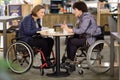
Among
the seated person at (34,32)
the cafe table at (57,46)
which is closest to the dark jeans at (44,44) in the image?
the seated person at (34,32)

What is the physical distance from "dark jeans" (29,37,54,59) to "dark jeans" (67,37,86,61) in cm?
32

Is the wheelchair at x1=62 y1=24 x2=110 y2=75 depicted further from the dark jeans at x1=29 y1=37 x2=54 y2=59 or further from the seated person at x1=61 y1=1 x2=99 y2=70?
the dark jeans at x1=29 y1=37 x2=54 y2=59

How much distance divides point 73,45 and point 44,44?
0.44 m

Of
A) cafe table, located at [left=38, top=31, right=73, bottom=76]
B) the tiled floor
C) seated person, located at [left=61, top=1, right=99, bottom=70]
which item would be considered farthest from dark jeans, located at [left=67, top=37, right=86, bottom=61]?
the tiled floor

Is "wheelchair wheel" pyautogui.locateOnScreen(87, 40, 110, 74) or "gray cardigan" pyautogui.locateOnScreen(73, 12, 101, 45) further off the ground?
"gray cardigan" pyautogui.locateOnScreen(73, 12, 101, 45)

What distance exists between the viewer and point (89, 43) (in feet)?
13.5

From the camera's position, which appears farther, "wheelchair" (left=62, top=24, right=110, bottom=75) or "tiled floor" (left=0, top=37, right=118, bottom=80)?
"tiled floor" (left=0, top=37, right=118, bottom=80)

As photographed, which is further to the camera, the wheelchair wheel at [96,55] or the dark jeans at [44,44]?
the dark jeans at [44,44]

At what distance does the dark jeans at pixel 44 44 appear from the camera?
4125 millimetres

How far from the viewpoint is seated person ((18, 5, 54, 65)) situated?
163 inches

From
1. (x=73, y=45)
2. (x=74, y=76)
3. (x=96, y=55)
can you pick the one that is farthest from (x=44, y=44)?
(x=96, y=55)

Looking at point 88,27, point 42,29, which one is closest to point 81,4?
point 88,27

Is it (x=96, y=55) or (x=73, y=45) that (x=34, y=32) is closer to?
(x=73, y=45)

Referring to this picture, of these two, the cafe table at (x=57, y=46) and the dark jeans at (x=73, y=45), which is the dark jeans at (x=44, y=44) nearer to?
the cafe table at (x=57, y=46)
